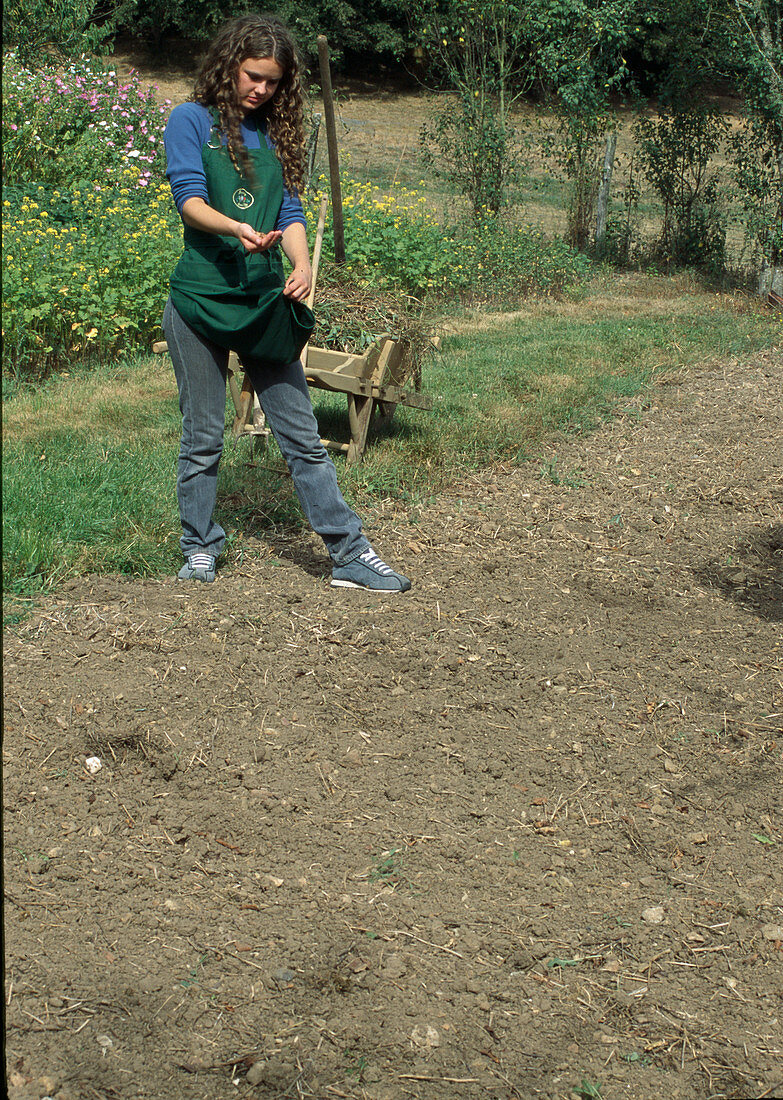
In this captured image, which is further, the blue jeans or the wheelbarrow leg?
the wheelbarrow leg

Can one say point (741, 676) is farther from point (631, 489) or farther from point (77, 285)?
point (77, 285)

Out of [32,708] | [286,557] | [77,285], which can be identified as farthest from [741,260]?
[32,708]

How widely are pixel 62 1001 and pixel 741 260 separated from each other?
37.8ft

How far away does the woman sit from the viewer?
3.42m

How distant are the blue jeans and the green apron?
3.7 inches

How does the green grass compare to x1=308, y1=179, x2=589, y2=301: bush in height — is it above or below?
below

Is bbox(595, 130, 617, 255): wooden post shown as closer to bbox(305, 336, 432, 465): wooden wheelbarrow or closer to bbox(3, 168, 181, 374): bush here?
bbox(3, 168, 181, 374): bush

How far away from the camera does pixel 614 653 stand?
12.5ft

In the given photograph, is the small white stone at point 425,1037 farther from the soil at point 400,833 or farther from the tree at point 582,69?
the tree at point 582,69

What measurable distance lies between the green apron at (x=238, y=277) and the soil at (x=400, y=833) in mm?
1044

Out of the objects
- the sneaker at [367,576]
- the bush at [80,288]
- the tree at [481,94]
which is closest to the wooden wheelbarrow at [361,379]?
the sneaker at [367,576]

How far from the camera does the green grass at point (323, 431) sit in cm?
420

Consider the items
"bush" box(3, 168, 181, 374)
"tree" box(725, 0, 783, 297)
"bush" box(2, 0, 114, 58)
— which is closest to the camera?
"bush" box(3, 168, 181, 374)

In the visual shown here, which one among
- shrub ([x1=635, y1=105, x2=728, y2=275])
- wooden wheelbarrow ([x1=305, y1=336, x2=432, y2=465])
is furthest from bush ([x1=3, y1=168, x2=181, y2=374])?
shrub ([x1=635, y1=105, x2=728, y2=275])
